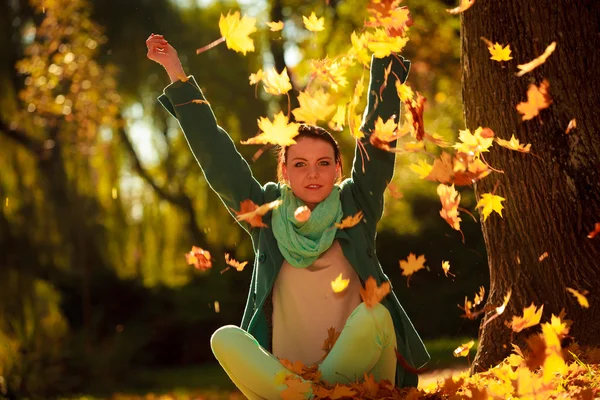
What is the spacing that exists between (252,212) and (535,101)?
144 cm

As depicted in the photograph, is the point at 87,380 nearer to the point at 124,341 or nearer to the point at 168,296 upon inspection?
the point at 124,341

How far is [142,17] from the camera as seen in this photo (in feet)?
41.7

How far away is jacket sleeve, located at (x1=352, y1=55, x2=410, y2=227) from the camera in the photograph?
125 inches

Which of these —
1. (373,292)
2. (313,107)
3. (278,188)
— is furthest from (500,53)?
(373,292)

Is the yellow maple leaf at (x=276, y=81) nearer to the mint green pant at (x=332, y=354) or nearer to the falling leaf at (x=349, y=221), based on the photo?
the falling leaf at (x=349, y=221)

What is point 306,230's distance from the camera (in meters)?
3.08

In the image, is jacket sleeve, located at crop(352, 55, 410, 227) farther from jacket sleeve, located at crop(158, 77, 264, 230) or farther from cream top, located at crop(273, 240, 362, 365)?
jacket sleeve, located at crop(158, 77, 264, 230)

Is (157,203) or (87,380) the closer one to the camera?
(87,380)

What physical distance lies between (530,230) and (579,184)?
0.31m

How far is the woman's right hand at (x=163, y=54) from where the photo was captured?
3137 millimetres

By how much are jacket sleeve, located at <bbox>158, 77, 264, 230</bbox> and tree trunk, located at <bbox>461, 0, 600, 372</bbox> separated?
1.25 metres

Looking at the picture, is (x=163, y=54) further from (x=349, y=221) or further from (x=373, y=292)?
(x=373, y=292)

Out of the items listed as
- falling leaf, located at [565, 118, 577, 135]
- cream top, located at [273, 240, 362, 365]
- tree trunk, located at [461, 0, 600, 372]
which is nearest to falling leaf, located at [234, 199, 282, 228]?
cream top, located at [273, 240, 362, 365]

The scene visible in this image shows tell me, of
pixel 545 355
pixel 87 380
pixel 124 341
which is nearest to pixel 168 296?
pixel 124 341
